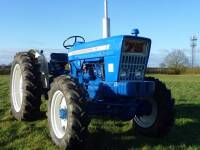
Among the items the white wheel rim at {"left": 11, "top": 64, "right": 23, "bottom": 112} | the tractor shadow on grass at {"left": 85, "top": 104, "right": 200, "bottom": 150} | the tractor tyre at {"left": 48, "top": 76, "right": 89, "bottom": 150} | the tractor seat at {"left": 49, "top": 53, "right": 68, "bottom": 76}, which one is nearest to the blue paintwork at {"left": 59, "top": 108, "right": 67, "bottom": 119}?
the tractor tyre at {"left": 48, "top": 76, "right": 89, "bottom": 150}

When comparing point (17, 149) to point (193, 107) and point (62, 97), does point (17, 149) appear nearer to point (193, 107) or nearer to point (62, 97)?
point (62, 97)

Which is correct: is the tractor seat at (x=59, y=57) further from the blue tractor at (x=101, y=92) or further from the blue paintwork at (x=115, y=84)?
the blue paintwork at (x=115, y=84)

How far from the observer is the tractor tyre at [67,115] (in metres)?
6.68

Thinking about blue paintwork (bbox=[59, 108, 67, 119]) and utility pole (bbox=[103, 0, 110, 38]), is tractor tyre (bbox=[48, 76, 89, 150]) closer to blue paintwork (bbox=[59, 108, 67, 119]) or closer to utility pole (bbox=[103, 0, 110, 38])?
blue paintwork (bbox=[59, 108, 67, 119])

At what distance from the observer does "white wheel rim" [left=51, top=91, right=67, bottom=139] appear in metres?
7.64

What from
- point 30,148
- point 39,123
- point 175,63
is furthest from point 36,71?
point 175,63

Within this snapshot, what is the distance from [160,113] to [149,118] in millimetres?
452

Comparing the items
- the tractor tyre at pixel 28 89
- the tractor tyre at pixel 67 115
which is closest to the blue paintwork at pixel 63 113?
the tractor tyre at pixel 67 115

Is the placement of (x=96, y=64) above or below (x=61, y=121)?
above

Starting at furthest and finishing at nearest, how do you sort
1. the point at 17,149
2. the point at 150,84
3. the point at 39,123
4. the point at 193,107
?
the point at 193,107, the point at 39,123, the point at 150,84, the point at 17,149

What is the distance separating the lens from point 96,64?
8562 mm

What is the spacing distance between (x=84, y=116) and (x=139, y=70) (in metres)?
1.91

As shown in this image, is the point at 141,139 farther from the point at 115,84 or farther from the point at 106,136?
the point at 115,84

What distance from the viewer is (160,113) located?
27.1ft
